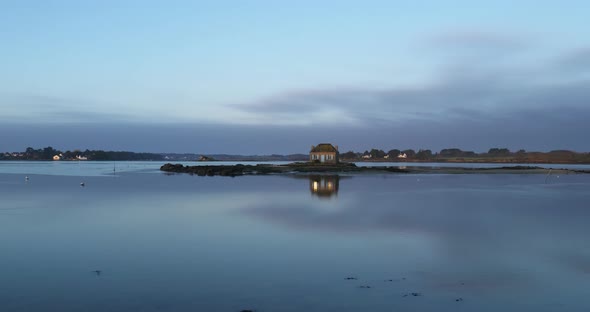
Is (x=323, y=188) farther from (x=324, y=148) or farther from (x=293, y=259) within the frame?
(x=324, y=148)

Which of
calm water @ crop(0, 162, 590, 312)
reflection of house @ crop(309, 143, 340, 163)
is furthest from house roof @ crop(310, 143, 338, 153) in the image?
calm water @ crop(0, 162, 590, 312)

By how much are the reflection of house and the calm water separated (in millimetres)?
63743

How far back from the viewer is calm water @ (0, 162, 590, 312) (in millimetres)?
9602

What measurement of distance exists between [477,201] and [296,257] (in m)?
21.4

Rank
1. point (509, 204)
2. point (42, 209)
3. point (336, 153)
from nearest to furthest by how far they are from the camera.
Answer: point (42, 209)
point (509, 204)
point (336, 153)

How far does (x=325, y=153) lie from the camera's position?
90.9m

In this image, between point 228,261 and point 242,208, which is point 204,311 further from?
point 242,208

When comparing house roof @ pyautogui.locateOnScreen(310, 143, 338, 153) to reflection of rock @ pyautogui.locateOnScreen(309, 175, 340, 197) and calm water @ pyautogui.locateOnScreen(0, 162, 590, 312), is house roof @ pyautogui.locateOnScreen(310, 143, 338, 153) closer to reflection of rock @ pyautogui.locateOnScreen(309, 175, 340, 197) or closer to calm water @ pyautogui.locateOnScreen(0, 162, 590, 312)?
reflection of rock @ pyautogui.locateOnScreen(309, 175, 340, 197)

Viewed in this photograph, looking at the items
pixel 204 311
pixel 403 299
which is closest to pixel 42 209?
pixel 204 311

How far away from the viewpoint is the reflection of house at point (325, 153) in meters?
90.2

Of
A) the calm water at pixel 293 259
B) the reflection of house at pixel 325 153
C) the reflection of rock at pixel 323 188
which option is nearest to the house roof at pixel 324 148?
the reflection of house at pixel 325 153

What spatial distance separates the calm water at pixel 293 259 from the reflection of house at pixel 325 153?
2510 inches

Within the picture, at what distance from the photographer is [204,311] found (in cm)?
877

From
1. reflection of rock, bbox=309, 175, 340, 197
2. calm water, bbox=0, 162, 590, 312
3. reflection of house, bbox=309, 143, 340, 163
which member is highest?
reflection of house, bbox=309, 143, 340, 163
